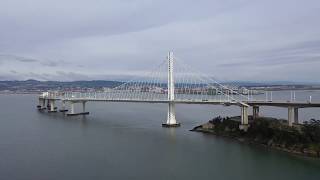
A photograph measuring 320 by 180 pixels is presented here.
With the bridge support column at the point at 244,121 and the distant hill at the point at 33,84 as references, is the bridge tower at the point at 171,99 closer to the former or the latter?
the bridge support column at the point at 244,121

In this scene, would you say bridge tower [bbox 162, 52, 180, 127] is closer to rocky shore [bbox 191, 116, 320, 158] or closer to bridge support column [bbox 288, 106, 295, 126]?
rocky shore [bbox 191, 116, 320, 158]

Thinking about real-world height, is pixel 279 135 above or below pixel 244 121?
below

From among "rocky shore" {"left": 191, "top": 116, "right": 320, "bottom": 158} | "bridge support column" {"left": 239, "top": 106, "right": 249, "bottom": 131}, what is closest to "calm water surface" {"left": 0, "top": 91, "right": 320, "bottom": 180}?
"rocky shore" {"left": 191, "top": 116, "right": 320, "bottom": 158}

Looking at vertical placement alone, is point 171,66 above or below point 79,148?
above

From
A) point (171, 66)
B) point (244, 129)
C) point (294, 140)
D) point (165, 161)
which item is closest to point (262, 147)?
point (294, 140)

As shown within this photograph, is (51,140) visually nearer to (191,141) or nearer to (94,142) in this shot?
(94,142)

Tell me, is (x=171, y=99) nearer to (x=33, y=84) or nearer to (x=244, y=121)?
(x=244, y=121)

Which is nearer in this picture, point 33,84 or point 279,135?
point 279,135

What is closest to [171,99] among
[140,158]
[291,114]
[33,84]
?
[291,114]
